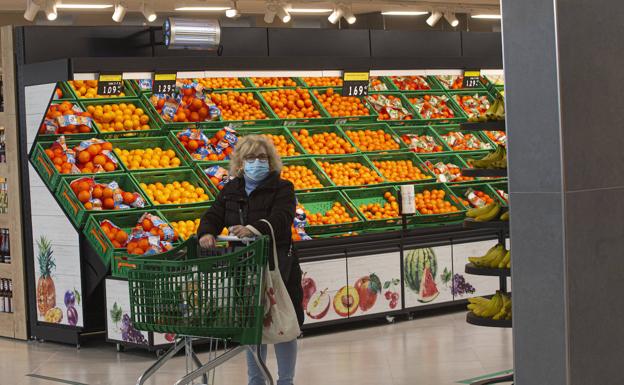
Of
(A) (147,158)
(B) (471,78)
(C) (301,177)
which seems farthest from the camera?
(B) (471,78)

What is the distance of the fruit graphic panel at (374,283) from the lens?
26.2ft

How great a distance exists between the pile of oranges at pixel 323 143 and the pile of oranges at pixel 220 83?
0.66 metres

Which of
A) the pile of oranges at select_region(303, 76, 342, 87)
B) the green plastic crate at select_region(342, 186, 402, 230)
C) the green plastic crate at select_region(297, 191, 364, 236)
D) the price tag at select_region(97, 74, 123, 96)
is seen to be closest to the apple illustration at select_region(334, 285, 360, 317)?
the green plastic crate at select_region(297, 191, 364, 236)

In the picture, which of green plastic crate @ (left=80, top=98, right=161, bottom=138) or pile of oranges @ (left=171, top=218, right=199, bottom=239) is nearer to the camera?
pile of oranges @ (left=171, top=218, right=199, bottom=239)

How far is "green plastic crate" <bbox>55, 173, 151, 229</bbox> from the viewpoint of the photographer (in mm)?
7496

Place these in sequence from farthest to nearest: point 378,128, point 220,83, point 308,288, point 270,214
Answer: point 378,128
point 220,83
point 308,288
point 270,214

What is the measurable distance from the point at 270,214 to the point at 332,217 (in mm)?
3384

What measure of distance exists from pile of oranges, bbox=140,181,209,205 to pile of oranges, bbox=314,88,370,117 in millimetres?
1692

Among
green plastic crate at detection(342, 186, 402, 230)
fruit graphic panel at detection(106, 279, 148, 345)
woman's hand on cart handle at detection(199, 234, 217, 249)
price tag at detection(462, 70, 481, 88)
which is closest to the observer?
woman's hand on cart handle at detection(199, 234, 217, 249)

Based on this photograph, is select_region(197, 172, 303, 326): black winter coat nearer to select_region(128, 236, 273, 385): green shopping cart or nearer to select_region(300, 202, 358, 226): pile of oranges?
select_region(128, 236, 273, 385): green shopping cart

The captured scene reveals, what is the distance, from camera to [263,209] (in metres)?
5.02

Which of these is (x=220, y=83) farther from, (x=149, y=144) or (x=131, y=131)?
(x=131, y=131)

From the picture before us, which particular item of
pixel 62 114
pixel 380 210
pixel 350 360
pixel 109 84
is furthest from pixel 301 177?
pixel 350 360

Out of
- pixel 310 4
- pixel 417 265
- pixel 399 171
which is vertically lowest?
pixel 417 265
